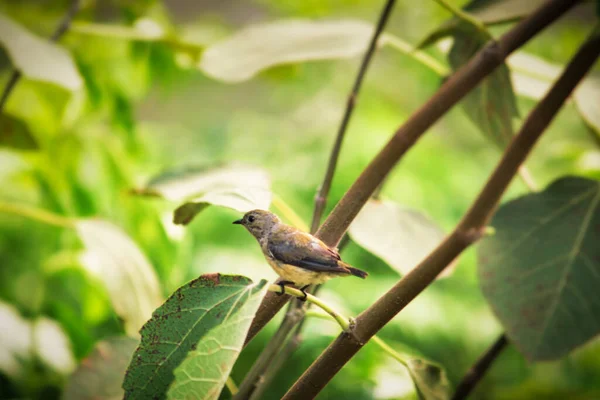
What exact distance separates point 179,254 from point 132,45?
0.31 metres

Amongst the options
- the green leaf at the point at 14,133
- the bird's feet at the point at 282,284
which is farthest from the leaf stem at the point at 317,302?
the green leaf at the point at 14,133

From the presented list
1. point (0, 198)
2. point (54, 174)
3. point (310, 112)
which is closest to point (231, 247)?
point (54, 174)

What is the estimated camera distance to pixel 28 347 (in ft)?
2.05

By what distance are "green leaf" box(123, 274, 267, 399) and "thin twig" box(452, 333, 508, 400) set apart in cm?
27

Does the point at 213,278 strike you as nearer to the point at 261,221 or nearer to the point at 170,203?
the point at 261,221

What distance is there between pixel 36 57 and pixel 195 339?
0.99 feet

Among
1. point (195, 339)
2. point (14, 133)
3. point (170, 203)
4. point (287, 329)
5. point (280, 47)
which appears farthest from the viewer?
point (170, 203)

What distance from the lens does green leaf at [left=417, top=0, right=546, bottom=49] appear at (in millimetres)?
382

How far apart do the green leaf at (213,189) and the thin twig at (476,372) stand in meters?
0.24

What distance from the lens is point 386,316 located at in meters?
0.27

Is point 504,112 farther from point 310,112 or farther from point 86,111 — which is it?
point 310,112

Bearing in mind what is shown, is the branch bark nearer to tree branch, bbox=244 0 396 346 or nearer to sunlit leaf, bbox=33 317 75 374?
tree branch, bbox=244 0 396 346

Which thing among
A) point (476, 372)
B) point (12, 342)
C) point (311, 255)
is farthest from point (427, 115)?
point (12, 342)

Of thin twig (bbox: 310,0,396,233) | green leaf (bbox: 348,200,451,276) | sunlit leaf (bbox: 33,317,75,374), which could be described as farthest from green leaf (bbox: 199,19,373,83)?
sunlit leaf (bbox: 33,317,75,374)
